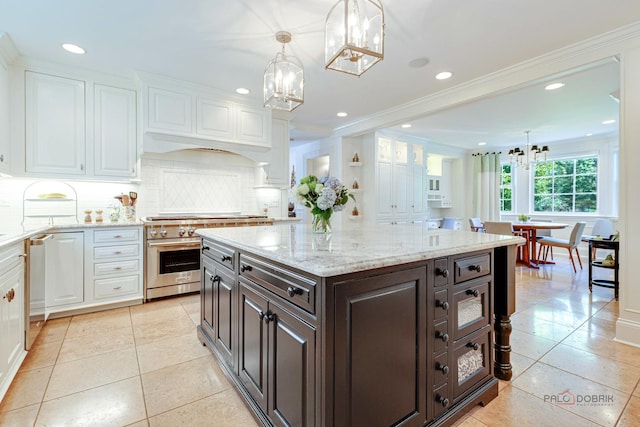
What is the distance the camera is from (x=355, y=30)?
5.28ft

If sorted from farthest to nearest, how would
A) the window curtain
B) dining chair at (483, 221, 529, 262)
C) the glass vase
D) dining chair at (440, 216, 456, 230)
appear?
the window curtain → dining chair at (440, 216, 456, 230) → dining chair at (483, 221, 529, 262) → the glass vase

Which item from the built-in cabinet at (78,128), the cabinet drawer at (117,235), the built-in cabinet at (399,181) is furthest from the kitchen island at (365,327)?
the built-in cabinet at (399,181)

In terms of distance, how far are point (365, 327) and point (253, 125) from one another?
3529mm

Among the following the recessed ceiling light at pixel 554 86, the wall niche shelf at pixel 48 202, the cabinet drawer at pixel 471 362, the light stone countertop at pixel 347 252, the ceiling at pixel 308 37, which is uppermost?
the recessed ceiling light at pixel 554 86

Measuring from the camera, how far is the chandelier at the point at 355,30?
159 centimetres

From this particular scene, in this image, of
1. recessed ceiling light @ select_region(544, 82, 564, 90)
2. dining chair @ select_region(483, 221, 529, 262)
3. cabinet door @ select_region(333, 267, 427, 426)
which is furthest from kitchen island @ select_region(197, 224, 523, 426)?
dining chair @ select_region(483, 221, 529, 262)

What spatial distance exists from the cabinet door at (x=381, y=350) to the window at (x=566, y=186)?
7.41 m

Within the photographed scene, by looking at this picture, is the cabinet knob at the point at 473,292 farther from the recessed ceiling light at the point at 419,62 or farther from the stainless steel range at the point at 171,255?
the stainless steel range at the point at 171,255

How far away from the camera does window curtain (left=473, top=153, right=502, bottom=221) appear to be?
291 inches

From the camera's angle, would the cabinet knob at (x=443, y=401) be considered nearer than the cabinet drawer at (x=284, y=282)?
No

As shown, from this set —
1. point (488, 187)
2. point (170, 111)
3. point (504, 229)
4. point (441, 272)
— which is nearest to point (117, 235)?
point (170, 111)

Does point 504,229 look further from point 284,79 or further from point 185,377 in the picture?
point 185,377

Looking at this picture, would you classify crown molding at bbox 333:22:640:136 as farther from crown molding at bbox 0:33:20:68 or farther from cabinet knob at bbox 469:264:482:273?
crown molding at bbox 0:33:20:68

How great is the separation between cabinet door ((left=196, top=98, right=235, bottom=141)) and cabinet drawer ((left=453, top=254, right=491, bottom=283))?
10.7 feet
